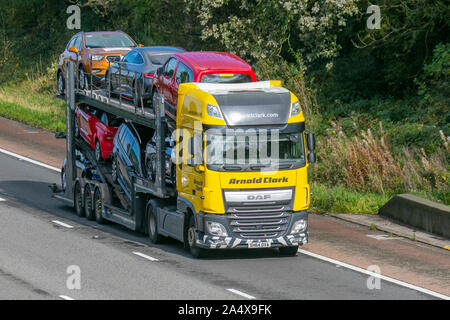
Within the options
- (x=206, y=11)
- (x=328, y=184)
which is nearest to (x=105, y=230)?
(x=328, y=184)

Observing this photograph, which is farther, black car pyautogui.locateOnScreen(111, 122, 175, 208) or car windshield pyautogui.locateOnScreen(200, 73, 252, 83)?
car windshield pyautogui.locateOnScreen(200, 73, 252, 83)

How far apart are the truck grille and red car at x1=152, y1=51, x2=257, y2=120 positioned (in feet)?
10.9

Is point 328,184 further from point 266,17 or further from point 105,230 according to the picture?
point 266,17

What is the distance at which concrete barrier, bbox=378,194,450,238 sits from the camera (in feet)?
67.1

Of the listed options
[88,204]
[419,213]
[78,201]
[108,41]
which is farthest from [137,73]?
[108,41]

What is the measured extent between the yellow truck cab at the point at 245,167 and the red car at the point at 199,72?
2.26m

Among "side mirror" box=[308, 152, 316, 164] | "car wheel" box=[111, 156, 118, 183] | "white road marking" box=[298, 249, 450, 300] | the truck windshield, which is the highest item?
the truck windshield

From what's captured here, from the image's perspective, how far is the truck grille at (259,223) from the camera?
1725 cm

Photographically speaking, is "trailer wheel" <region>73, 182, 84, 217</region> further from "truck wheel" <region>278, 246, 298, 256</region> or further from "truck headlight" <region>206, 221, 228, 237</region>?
"truck headlight" <region>206, 221, 228, 237</region>

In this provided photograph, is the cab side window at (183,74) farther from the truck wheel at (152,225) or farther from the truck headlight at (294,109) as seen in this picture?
the truck headlight at (294,109)

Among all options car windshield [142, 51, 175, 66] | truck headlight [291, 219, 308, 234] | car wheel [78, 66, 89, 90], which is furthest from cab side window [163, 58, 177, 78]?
truck headlight [291, 219, 308, 234]

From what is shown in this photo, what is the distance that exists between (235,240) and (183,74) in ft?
14.9

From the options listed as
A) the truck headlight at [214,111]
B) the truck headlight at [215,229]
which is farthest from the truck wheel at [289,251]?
the truck headlight at [214,111]

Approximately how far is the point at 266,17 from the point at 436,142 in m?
8.86
